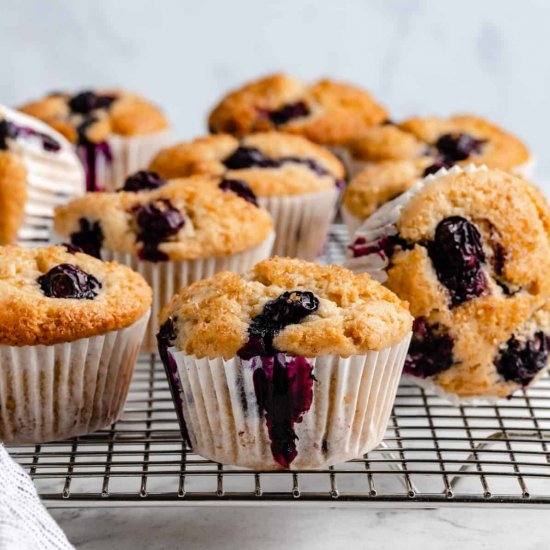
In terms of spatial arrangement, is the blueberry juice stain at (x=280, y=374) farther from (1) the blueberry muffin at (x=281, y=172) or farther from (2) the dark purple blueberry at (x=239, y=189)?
(1) the blueberry muffin at (x=281, y=172)

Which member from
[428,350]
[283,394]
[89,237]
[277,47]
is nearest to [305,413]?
[283,394]

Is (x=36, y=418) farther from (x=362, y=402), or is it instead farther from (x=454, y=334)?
(x=454, y=334)

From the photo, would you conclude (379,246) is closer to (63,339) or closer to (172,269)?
(172,269)

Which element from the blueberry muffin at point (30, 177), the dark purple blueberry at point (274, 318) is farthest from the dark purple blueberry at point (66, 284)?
the blueberry muffin at point (30, 177)

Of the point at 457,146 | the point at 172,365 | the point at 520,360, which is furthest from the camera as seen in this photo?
the point at 457,146

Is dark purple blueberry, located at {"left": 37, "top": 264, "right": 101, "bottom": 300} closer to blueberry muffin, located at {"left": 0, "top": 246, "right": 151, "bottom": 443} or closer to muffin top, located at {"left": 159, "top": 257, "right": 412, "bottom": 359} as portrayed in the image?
blueberry muffin, located at {"left": 0, "top": 246, "right": 151, "bottom": 443}

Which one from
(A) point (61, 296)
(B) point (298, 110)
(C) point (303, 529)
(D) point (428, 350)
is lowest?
(C) point (303, 529)
